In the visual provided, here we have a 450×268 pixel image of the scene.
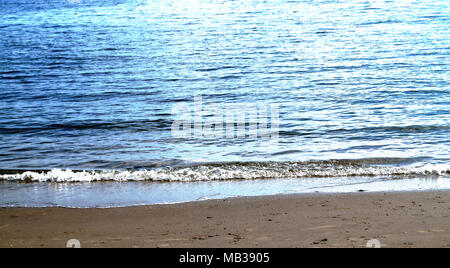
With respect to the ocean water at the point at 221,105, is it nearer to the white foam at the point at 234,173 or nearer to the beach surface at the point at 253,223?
the white foam at the point at 234,173

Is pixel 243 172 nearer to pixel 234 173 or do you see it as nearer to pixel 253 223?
pixel 234 173

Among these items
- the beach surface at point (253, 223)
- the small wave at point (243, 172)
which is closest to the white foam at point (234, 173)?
the small wave at point (243, 172)

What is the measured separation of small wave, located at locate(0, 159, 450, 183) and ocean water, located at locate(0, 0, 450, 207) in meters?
0.03

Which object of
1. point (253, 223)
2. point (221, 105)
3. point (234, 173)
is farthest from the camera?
Result: point (221, 105)

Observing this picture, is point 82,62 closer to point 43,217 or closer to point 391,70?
point 391,70

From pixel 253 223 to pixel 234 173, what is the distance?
308cm

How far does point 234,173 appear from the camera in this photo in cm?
1011

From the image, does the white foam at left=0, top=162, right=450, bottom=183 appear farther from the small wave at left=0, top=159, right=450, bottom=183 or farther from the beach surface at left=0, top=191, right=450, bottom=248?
the beach surface at left=0, top=191, right=450, bottom=248

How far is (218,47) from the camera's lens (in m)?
26.8

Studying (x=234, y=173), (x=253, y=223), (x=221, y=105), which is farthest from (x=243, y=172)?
(x=221, y=105)

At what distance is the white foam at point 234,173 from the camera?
32.4 feet

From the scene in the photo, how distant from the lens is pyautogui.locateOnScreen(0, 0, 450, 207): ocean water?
32.3ft

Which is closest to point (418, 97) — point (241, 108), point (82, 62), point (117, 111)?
point (241, 108)

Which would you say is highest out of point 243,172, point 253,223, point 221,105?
point 221,105
